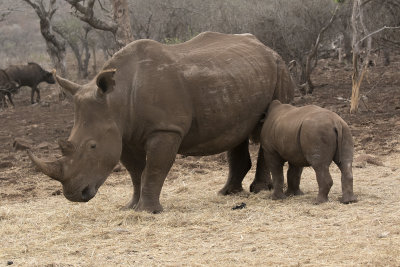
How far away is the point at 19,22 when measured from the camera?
61.0 m

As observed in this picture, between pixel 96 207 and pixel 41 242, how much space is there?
151 centimetres

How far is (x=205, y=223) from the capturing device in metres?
5.91

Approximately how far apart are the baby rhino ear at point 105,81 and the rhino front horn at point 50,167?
0.83m

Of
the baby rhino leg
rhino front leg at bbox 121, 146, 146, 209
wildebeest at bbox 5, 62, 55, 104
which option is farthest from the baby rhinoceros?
wildebeest at bbox 5, 62, 55, 104

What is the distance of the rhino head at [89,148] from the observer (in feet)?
19.8

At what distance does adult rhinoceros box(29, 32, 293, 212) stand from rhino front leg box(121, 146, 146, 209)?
0.04 ft

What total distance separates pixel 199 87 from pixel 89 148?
53.7 inches

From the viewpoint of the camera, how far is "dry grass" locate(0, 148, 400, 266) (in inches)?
183

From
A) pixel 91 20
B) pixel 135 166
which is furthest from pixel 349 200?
pixel 91 20

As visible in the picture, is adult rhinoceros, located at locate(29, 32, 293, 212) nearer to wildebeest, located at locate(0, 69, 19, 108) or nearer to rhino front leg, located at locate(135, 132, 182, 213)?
rhino front leg, located at locate(135, 132, 182, 213)

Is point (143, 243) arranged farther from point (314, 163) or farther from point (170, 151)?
point (314, 163)

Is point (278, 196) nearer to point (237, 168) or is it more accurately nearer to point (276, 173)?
point (276, 173)

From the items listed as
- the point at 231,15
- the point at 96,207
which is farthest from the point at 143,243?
the point at 231,15

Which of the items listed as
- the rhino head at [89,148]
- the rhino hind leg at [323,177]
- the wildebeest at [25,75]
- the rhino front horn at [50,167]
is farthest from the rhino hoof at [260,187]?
the wildebeest at [25,75]
